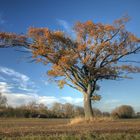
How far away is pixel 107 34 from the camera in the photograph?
32.4 meters

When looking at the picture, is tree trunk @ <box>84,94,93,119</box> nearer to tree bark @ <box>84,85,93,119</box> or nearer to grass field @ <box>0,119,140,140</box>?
tree bark @ <box>84,85,93,119</box>

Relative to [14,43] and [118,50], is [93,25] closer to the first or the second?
[118,50]

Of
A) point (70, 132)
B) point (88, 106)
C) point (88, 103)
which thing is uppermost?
point (88, 103)

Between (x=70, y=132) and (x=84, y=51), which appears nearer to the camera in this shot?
(x=70, y=132)

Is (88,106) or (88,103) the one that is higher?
(88,103)

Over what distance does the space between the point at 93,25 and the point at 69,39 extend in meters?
2.79

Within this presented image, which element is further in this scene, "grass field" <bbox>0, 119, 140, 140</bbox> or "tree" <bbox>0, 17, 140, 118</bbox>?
"tree" <bbox>0, 17, 140, 118</bbox>

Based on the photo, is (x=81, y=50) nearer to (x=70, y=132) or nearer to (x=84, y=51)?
(x=84, y=51)

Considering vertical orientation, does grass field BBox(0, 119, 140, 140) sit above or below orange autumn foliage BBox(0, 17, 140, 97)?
below

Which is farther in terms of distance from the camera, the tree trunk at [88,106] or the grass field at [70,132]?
the tree trunk at [88,106]

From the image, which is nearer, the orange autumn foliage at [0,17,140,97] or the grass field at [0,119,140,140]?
the grass field at [0,119,140,140]

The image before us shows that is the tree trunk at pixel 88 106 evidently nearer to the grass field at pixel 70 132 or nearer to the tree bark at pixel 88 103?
the tree bark at pixel 88 103

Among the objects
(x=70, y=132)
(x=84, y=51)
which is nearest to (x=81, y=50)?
(x=84, y=51)

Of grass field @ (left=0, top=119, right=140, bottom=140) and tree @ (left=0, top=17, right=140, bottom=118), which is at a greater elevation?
tree @ (left=0, top=17, right=140, bottom=118)
